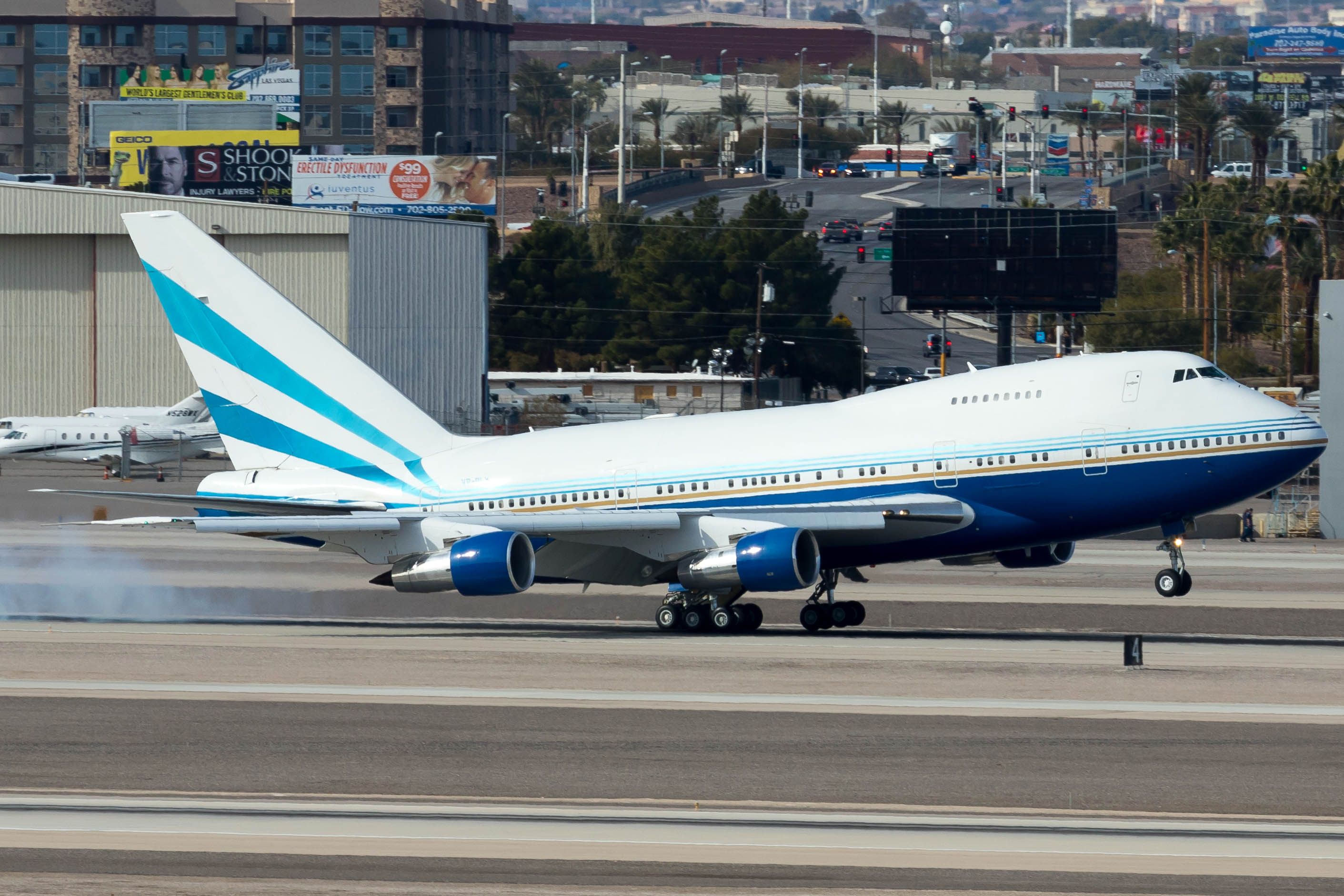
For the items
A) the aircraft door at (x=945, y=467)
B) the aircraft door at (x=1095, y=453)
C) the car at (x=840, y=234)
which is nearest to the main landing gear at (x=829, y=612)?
the aircraft door at (x=945, y=467)

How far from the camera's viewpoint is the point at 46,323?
86625mm

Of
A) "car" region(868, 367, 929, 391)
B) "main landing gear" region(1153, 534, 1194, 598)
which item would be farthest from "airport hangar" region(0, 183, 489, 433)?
"main landing gear" region(1153, 534, 1194, 598)

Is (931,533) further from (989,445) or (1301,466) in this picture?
(1301,466)

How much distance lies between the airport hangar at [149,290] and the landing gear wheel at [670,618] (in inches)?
2001

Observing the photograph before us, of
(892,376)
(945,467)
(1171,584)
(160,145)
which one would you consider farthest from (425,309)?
(160,145)

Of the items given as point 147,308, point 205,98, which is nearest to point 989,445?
point 147,308

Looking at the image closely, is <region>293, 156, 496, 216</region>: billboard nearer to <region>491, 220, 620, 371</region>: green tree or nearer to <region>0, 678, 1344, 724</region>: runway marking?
<region>491, 220, 620, 371</region>: green tree

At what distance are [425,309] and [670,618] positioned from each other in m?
54.7

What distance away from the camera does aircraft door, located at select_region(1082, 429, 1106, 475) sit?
116 feet

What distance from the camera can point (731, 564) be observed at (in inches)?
1379

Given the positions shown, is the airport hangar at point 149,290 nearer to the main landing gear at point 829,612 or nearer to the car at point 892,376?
the car at point 892,376

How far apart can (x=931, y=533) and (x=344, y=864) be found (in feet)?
67.3

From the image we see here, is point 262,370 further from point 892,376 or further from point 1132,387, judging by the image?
point 892,376

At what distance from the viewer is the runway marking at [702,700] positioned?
26.3 meters
